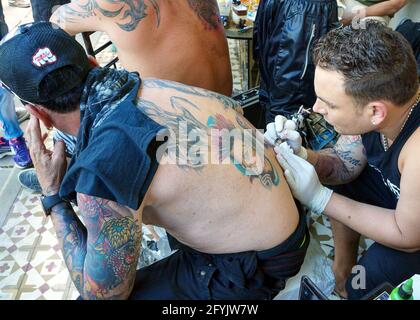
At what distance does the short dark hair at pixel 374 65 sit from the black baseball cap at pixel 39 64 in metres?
0.69

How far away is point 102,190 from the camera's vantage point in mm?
842

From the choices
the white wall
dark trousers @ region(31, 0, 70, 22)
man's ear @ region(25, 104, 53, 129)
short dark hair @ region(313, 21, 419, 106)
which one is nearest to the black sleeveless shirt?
short dark hair @ region(313, 21, 419, 106)

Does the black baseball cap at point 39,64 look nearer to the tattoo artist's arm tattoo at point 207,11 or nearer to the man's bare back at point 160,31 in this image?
the man's bare back at point 160,31

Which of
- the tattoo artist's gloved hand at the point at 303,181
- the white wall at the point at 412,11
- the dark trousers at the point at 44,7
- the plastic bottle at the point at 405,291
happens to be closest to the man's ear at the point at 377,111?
the tattoo artist's gloved hand at the point at 303,181

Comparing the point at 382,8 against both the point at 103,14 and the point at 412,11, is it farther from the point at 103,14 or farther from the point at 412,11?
the point at 103,14

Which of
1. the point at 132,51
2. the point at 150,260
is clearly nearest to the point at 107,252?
the point at 150,260

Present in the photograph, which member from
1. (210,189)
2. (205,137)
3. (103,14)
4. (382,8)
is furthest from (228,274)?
(382,8)

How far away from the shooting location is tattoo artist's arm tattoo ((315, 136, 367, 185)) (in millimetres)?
1446

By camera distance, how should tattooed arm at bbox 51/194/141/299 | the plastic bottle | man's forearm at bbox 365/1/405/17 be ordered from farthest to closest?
man's forearm at bbox 365/1/405/17
tattooed arm at bbox 51/194/141/299
the plastic bottle

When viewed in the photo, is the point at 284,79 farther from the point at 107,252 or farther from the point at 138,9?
the point at 107,252

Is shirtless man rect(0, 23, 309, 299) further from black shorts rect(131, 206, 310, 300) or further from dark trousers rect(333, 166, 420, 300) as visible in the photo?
dark trousers rect(333, 166, 420, 300)

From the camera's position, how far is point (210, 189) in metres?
0.93

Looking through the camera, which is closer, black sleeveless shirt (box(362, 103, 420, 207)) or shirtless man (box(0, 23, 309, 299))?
shirtless man (box(0, 23, 309, 299))

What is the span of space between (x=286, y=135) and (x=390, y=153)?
0.34 metres
